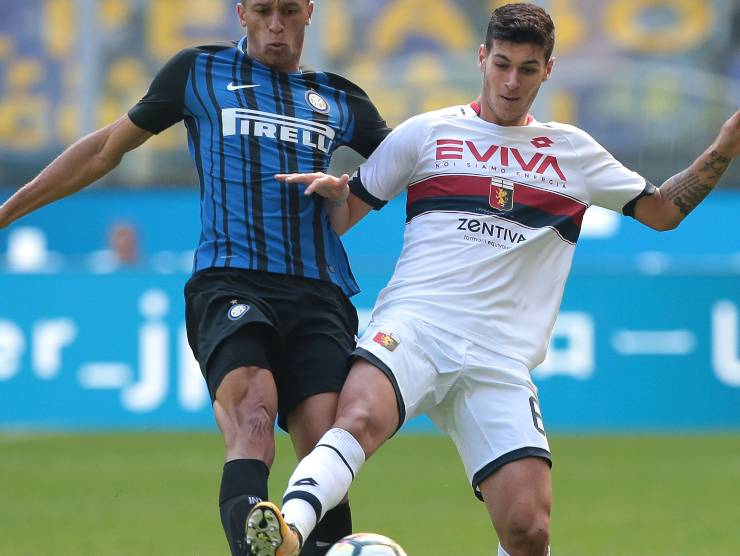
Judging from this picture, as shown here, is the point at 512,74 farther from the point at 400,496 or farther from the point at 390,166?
the point at 400,496

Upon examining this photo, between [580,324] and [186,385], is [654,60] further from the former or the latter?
[186,385]

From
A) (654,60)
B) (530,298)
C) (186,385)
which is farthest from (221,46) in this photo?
(654,60)

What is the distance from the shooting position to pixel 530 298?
5.46 meters

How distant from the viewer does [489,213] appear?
17.8ft

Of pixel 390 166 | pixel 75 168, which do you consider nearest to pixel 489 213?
pixel 390 166

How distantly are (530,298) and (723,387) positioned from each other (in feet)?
23.4

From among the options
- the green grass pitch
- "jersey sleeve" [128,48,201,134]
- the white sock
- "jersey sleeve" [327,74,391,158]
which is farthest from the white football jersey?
the green grass pitch

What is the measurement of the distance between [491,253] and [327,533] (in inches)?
45.5

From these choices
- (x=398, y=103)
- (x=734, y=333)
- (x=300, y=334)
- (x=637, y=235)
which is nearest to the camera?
(x=300, y=334)

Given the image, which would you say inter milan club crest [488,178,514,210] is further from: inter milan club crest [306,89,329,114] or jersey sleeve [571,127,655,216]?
inter milan club crest [306,89,329,114]

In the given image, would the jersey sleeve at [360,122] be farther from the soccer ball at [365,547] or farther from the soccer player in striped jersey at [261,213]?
the soccer ball at [365,547]

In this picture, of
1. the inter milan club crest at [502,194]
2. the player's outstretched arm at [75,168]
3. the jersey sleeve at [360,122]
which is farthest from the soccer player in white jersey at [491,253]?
the player's outstretched arm at [75,168]

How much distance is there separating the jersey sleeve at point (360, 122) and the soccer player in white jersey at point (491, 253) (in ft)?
0.39

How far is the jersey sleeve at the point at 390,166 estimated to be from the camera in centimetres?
551
